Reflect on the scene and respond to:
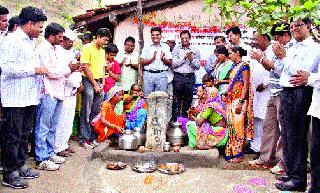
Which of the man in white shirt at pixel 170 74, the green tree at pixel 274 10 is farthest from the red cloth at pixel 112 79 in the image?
the green tree at pixel 274 10

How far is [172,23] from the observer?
10.7m

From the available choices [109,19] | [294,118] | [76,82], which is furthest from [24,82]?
[109,19]

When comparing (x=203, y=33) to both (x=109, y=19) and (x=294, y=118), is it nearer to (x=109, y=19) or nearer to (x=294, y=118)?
(x=109, y=19)

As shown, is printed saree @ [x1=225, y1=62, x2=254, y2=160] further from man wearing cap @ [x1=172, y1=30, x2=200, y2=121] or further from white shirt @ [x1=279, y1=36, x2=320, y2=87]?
man wearing cap @ [x1=172, y1=30, x2=200, y2=121]

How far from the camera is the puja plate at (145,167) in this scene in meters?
6.70

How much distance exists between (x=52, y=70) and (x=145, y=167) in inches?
88.4

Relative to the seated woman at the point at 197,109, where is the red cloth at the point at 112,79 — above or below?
above

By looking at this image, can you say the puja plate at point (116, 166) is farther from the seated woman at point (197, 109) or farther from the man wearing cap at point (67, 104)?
the seated woman at point (197, 109)

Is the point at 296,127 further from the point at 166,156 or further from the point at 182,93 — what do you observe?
the point at 182,93

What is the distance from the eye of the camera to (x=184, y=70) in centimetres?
910

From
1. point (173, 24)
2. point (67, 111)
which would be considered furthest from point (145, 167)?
point (173, 24)

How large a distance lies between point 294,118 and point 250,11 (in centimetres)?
158

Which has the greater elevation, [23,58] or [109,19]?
[109,19]

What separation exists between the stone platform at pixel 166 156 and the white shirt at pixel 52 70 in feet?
4.73
